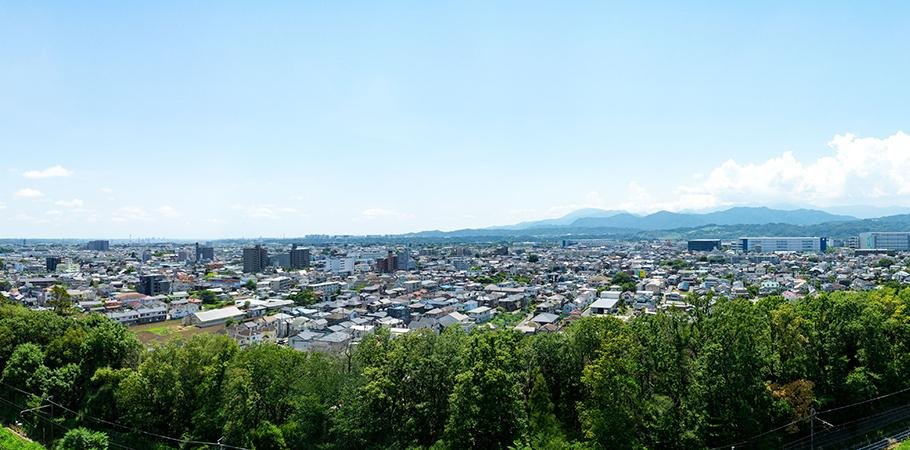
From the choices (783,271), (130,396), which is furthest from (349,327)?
(783,271)

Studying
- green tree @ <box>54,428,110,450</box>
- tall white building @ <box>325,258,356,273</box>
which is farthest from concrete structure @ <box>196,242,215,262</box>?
green tree @ <box>54,428,110,450</box>

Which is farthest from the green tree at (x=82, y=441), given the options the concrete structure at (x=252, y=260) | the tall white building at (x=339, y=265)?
the concrete structure at (x=252, y=260)

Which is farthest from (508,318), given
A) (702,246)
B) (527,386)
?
(702,246)

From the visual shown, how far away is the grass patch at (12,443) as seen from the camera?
414 inches

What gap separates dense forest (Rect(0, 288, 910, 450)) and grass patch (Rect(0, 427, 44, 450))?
0.65m

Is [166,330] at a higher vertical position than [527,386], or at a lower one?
lower

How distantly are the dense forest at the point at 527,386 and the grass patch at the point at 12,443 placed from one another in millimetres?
651

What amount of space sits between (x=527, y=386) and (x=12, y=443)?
35.3 feet

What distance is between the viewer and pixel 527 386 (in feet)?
33.7

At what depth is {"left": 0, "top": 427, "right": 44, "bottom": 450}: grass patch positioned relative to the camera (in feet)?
34.5

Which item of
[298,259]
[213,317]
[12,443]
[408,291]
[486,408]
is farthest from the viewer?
[298,259]

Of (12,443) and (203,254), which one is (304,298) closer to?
(12,443)

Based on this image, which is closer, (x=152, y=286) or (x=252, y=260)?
(x=152, y=286)

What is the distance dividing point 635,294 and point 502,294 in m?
9.10
